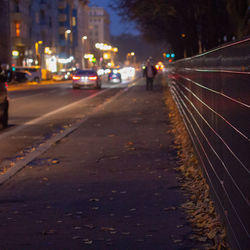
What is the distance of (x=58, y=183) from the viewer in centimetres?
871

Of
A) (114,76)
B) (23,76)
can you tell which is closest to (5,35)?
(23,76)

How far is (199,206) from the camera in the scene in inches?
277

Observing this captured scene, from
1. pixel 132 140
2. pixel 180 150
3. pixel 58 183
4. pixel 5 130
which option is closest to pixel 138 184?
pixel 58 183

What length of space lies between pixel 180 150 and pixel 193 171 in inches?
98.1

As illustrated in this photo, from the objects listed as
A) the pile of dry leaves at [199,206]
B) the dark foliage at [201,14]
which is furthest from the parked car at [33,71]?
the pile of dry leaves at [199,206]

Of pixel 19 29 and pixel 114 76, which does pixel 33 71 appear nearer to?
pixel 114 76

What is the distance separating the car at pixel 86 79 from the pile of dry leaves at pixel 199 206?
3401 cm

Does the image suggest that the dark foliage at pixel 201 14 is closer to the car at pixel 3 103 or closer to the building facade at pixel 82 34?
the car at pixel 3 103

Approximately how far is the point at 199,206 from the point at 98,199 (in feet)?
3.88

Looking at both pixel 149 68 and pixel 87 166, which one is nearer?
pixel 87 166

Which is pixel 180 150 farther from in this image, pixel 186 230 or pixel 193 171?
pixel 186 230

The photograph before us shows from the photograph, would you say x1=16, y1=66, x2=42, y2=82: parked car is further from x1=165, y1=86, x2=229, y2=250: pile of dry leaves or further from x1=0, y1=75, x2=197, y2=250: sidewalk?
x1=165, y1=86, x2=229, y2=250: pile of dry leaves

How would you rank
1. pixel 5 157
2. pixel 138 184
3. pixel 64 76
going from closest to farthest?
pixel 138 184 → pixel 5 157 → pixel 64 76

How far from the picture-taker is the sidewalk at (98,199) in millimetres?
5861
